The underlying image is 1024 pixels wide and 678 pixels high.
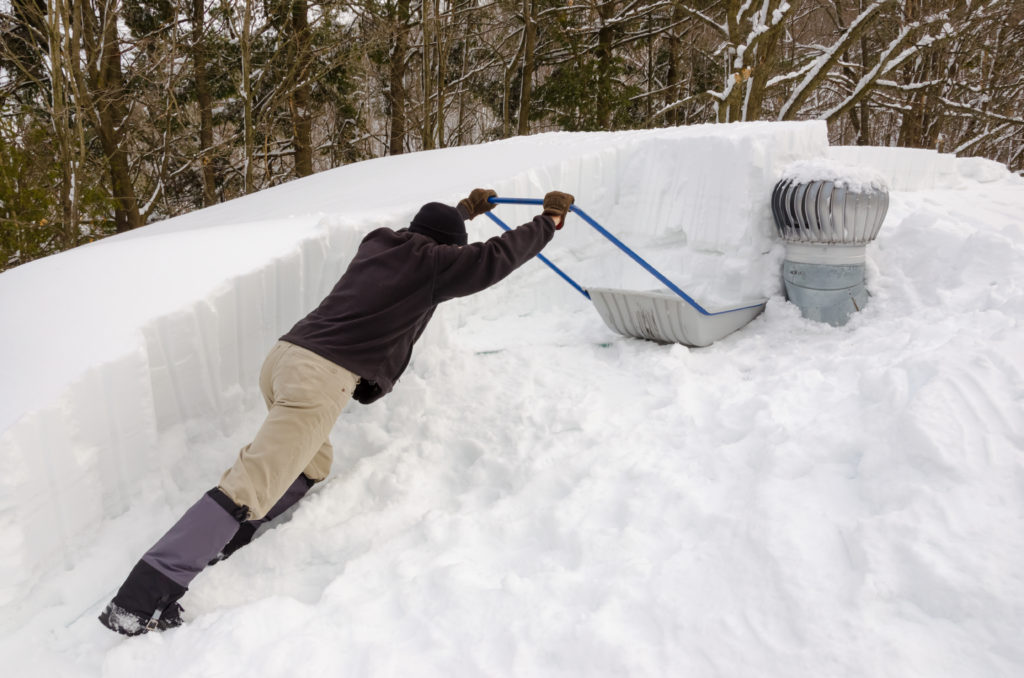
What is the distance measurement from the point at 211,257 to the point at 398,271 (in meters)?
1.24

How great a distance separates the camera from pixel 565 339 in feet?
12.2

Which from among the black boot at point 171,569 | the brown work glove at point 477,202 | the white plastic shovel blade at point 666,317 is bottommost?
the black boot at point 171,569

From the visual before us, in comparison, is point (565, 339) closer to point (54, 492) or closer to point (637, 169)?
point (637, 169)

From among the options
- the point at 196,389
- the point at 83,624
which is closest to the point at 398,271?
the point at 196,389

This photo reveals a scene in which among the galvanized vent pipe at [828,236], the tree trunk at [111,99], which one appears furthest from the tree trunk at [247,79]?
the galvanized vent pipe at [828,236]

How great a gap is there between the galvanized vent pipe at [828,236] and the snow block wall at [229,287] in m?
0.22

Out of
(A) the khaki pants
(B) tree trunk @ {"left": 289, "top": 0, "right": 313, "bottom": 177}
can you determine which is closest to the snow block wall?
(A) the khaki pants

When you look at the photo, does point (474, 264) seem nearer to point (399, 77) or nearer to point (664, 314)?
point (664, 314)

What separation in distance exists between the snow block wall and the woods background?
3.87 m

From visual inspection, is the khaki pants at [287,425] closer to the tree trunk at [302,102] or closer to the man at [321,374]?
the man at [321,374]

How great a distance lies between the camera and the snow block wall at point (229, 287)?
2.00 metres

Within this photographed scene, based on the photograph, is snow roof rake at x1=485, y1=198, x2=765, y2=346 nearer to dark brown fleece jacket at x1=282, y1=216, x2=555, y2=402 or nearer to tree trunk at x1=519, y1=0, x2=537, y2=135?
dark brown fleece jacket at x1=282, y1=216, x2=555, y2=402

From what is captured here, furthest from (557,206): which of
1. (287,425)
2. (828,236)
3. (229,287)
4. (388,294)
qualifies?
(828,236)

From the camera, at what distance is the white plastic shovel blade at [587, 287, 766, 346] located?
3.22 metres
